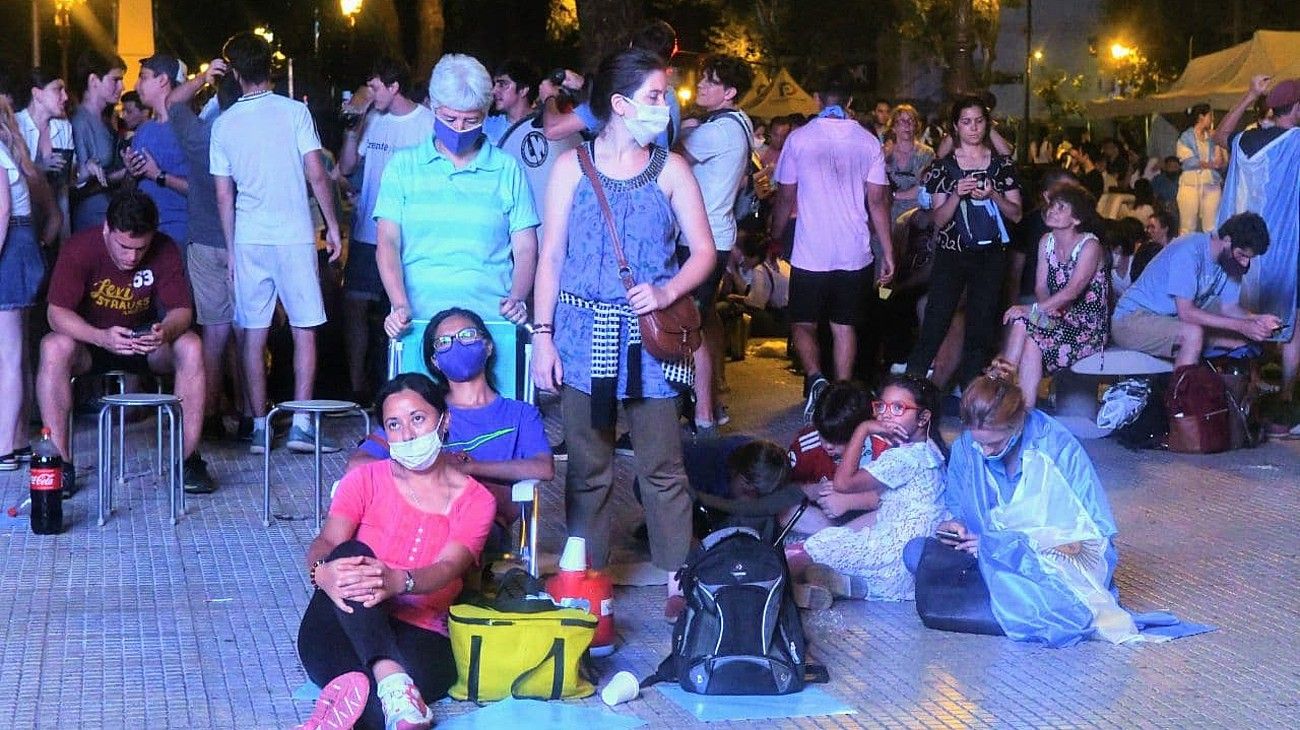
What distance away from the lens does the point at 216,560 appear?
6.95m

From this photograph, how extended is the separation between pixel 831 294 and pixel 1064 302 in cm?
129

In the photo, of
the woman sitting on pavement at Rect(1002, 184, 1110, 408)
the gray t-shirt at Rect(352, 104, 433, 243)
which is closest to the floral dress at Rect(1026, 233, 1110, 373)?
the woman sitting on pavement at Rect(1002, 184, 1110, 408)

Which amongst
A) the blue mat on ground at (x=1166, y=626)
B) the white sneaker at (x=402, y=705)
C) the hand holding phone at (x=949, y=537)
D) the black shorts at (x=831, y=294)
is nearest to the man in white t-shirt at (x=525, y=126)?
the black shorts at (x=831, y=294)

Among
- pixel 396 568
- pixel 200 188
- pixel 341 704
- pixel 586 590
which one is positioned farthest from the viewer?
pixel 200 188

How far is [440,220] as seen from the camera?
259 inches

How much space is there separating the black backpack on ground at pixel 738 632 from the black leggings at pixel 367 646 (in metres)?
0.70

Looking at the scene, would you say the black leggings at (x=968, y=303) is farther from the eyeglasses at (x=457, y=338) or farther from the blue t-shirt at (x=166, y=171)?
the eyeglasses at (x=457, y=338)

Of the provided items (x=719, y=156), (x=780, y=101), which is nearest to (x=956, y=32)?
(x=780, y=101)

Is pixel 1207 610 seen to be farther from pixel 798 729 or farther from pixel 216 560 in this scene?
pixel 216 560

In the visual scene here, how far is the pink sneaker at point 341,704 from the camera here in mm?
4777

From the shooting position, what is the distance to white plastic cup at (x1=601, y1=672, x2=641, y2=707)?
516 centimetres

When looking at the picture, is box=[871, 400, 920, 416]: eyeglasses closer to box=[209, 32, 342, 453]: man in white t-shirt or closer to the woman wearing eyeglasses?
the woman wearing eyeglasses

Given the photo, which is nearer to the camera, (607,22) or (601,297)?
(601,297)

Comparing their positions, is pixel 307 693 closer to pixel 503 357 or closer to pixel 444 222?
pixel 503 357
